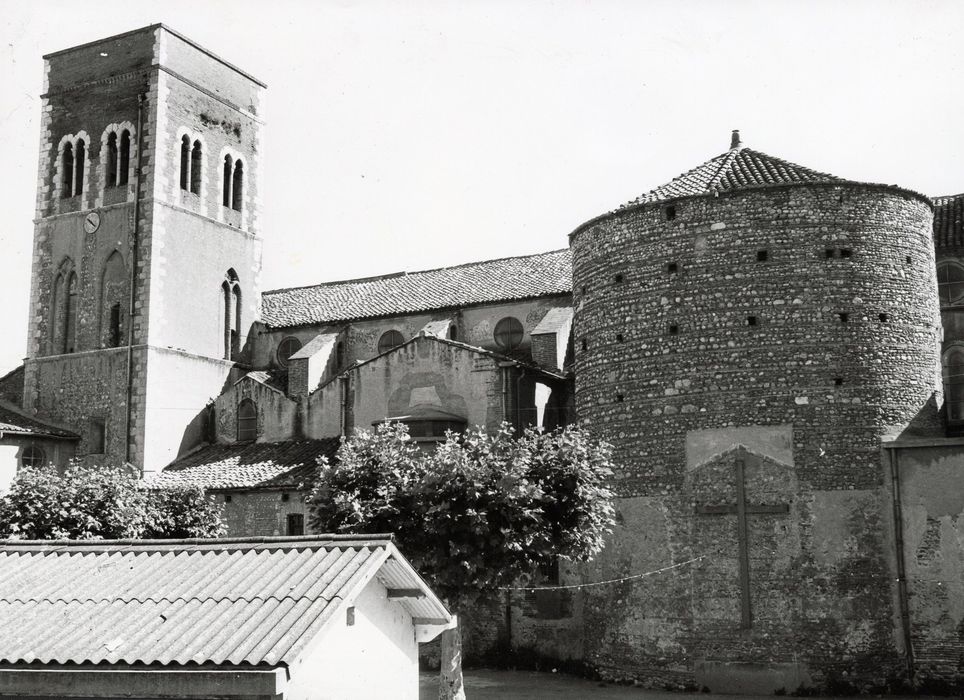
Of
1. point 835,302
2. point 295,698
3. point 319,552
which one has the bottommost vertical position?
point 295,698

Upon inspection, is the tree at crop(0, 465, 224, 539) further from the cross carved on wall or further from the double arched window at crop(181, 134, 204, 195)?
the double arched window at crop(181, 134, 204, 195)

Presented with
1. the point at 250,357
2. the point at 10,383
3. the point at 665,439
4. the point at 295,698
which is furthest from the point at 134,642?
the point at 10,383

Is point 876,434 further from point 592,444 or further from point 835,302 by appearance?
point 592,444

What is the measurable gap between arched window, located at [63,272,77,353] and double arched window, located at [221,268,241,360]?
4.87m

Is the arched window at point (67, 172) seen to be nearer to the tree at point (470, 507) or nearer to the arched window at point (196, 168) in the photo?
the arched window at point (196, 168)

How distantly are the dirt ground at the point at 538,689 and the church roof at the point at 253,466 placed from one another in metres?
7.27

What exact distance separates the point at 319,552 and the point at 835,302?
1599 centimetres

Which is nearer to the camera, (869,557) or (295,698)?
(295,698)

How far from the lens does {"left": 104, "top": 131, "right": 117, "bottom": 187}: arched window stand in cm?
3838

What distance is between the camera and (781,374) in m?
24.7

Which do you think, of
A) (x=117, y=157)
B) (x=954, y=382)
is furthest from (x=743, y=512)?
(x=117, y=157)

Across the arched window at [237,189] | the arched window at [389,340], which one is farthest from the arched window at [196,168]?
the arched window at [389,340]

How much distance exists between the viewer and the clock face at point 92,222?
38.3 meters

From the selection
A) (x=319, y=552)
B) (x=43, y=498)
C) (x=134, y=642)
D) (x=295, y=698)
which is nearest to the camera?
(x=134, y=642)
